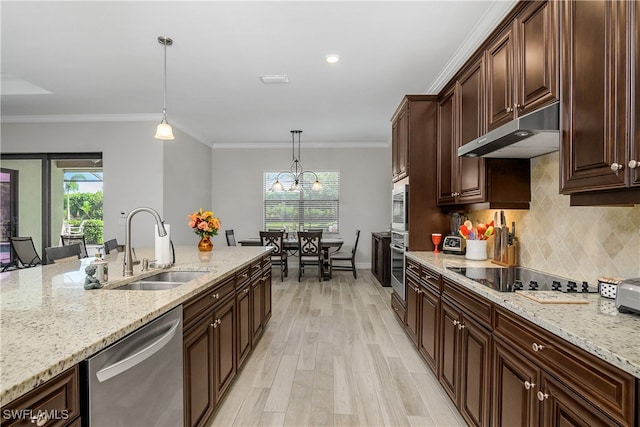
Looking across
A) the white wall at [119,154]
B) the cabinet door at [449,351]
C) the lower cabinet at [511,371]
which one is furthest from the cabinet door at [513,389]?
the white wall at [119,154]

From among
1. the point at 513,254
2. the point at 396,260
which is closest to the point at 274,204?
the point at 396,260

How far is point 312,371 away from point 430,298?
1.12m

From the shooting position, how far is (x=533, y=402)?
127 cm

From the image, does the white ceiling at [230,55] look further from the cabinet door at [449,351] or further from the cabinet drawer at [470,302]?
the cabinet door at [449,351]

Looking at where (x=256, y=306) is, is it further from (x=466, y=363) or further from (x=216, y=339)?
(x=466, y=363)

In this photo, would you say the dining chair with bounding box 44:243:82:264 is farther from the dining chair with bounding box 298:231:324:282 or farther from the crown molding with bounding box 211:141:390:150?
the crown molding with bounding box 211:141:390:150

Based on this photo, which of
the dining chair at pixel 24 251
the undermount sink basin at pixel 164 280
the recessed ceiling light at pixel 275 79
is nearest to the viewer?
the undermount sink basin at pixel 164 280

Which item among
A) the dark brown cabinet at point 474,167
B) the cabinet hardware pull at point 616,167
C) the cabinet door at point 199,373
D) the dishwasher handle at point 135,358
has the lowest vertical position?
the cabinet door at point 199,373

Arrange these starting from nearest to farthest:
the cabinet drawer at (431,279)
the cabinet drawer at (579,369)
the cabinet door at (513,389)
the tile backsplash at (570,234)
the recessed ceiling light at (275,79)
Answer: the cabinet drawer at (579,369) → the cabinet door at (513,389) → the tile backsplash at (570,234) → the cabinet drawer at (431,279) → the recessed ceiling light at (275,79)

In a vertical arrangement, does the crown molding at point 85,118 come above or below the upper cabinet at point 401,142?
above

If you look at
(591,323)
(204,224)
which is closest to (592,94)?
(591,323)

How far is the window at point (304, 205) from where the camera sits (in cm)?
761

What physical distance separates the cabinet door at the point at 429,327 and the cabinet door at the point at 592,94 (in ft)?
4.17

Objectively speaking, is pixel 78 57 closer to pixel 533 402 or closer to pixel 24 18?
pixel 24 18
